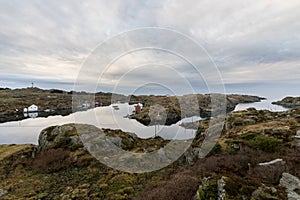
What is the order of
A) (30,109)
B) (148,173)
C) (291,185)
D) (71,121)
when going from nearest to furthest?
1. (291,185)
2. (148,173)
3. (71,121)
4. (30,109)

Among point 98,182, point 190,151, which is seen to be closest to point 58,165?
point 98,182

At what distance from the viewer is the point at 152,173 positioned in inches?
744

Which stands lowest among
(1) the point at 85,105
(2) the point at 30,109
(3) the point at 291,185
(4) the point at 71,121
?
(4) the point at 71,121

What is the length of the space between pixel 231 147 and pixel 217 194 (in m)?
14.7

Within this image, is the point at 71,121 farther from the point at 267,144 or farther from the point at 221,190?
the point at 221,190

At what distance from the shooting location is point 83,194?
49.7ft

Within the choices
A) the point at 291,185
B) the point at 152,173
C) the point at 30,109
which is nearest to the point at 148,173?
the point at 152,173

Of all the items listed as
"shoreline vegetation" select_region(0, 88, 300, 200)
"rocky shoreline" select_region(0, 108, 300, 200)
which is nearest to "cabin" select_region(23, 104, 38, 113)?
"rocky shoreline" select_region(0, 108, 300, 200)

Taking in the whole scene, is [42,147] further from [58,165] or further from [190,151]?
[190,151]

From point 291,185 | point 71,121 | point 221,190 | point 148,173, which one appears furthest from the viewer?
point 71,121

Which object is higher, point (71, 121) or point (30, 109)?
point (30, 109)

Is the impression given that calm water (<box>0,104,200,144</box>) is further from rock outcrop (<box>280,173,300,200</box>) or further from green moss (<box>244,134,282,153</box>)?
rock outcrop (<box>280,173,300,200</box>)

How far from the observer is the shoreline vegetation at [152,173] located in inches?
356

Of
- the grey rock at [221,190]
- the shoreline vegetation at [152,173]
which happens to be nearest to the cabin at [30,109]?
the shoreline vegetation at [152,173]
